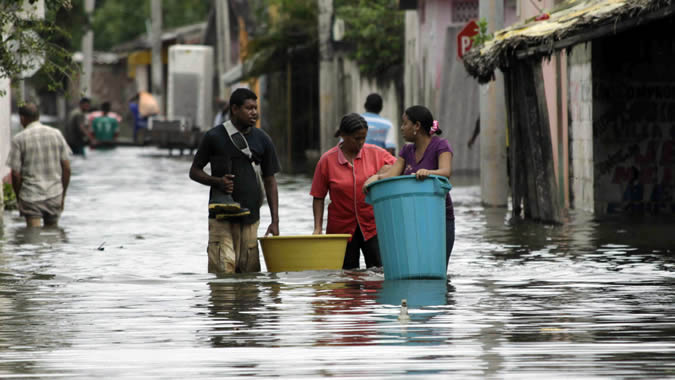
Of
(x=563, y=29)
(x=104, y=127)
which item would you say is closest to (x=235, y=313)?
(x=563, y=29)

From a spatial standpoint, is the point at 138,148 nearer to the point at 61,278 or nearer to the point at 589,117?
the point at 589,117

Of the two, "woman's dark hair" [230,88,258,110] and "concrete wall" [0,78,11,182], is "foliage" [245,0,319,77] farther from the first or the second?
"woman's dark hair" [230,88,258,110]

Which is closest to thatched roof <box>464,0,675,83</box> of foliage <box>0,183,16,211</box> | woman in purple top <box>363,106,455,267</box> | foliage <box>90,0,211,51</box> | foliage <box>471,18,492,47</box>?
foliage <box>471,18,492,47</box>

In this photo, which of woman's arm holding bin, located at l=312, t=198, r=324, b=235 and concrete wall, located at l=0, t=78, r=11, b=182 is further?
concrete wall, located at l=0, t=78, r=11, b=182

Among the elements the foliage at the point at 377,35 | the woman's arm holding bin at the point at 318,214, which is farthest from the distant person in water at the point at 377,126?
the foliage at the point at 377,35

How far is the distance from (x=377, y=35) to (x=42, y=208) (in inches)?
822

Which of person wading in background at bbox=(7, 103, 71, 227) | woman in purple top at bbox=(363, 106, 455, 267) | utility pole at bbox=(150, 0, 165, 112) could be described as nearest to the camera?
woman in purple top at bbox=(363, 106, 455, 267)

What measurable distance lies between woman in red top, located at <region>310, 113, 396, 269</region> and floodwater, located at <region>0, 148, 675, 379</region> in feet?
1.31

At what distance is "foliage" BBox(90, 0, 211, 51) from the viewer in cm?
9000

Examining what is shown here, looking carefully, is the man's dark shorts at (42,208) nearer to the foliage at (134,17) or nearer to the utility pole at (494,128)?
the utility pole at (494,128)

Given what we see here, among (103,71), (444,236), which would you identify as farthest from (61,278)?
(103,71)

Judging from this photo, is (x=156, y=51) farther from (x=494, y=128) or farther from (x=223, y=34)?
(x=494, y=128)

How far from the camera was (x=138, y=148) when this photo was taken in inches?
2112

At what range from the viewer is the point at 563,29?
1634 cm
